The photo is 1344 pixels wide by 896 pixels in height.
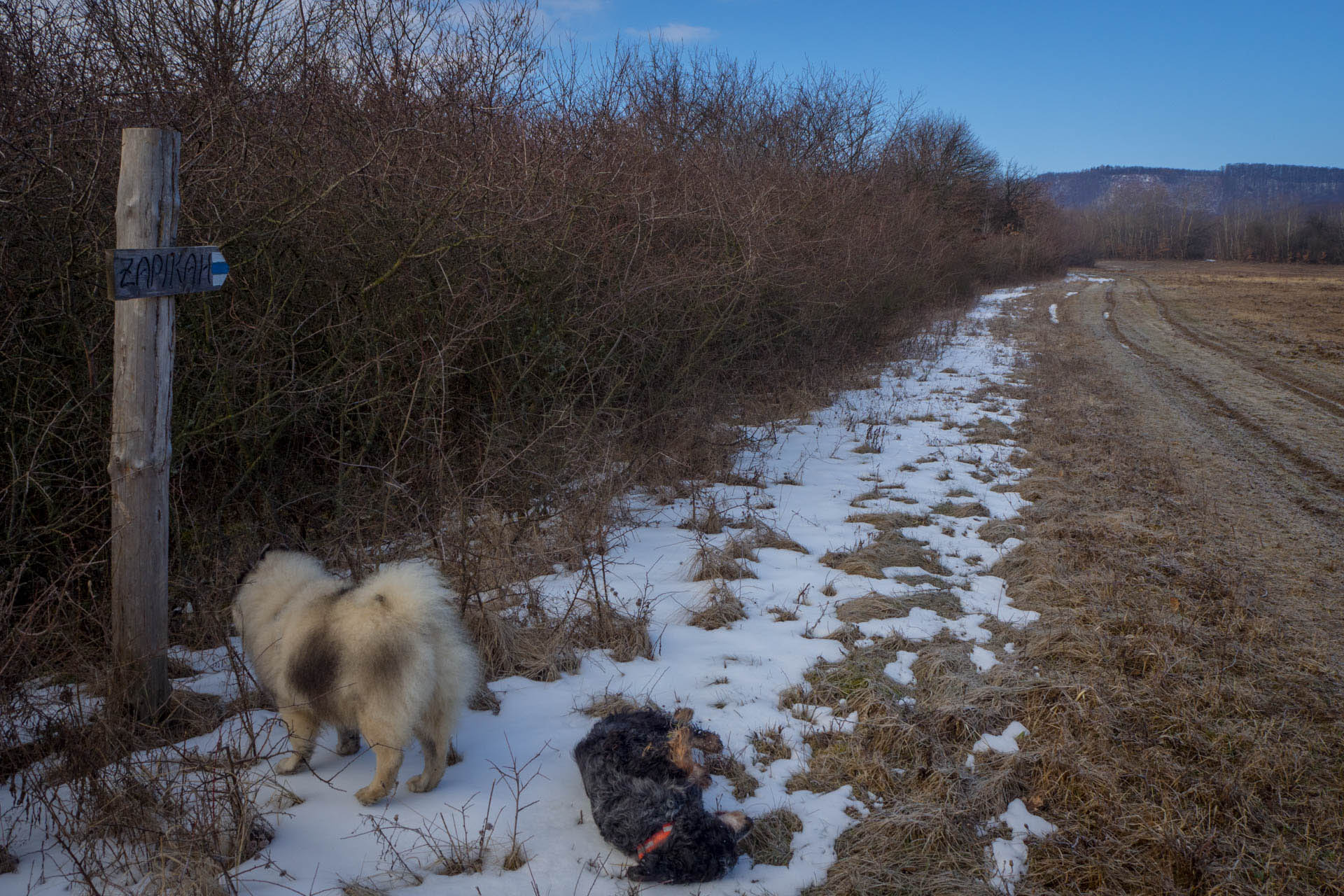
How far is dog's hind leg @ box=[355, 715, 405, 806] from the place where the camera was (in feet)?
9.96

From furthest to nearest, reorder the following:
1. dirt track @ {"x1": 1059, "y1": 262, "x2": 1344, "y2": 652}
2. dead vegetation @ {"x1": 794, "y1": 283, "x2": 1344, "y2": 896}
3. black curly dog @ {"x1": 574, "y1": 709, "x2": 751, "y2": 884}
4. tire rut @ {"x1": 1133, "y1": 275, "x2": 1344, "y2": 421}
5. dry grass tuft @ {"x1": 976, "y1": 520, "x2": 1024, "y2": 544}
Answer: tire rut @ {"x1": 1133, "y1": 275, "x2": 1344, "y2": 421} → dry grass tuft @ {"x1": 976, "y1": 520, "x2": 1024, "y2": 544} → dirt track @ {"x1": 1059, "y1": 262, "x2": 1344, "y2": 652} → dead vegetation @ {"x1": 794, "y1": 283, "x2": 1344, "y2": 896} → black curly dog @ {"x1": 574, "y1": 709, "x2": 751, "y2": 884}

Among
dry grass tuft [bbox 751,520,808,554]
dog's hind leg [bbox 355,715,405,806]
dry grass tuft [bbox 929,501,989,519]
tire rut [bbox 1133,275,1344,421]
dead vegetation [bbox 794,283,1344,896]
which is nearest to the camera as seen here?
dead vegetation [bbox 794,283,1344,896]

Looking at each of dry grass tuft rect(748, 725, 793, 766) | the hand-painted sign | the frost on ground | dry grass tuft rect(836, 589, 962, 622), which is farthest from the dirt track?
the hand-painted sign

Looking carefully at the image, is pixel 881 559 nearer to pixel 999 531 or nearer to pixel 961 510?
pixel 999 531

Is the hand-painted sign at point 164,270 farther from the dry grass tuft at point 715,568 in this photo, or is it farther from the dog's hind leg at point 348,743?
the dry grass tuft at point 715,568

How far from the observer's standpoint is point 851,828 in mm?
3139

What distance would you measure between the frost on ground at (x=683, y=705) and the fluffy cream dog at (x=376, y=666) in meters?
0.18

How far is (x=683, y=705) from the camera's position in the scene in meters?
4.02

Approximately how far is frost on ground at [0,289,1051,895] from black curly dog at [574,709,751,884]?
0.35ft

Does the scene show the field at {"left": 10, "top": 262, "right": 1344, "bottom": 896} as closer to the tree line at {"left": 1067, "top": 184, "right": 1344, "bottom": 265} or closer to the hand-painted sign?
the hand-painted sign

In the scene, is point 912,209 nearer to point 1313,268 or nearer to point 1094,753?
point 1094,753

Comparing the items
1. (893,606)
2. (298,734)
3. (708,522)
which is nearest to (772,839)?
(298,734)

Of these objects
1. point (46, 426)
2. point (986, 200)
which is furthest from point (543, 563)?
point (986, 200)

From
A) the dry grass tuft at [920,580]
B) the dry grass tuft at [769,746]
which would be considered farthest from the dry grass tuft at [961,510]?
the dry grass tuft at [769,746]
